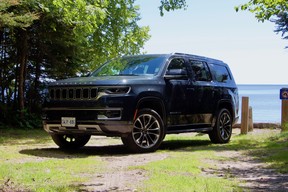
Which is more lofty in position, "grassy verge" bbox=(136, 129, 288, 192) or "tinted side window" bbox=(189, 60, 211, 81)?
"tinted side window" bbox=(189, 60, 211, 81)

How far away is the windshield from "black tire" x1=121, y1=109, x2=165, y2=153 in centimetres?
96

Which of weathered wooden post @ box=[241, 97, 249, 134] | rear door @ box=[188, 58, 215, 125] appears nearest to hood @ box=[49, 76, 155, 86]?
rear door @ box=[188, 58, 215, 125]

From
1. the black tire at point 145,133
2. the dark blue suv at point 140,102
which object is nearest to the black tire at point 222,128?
the dark blue suv at point 140,102

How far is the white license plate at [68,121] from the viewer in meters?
8.32

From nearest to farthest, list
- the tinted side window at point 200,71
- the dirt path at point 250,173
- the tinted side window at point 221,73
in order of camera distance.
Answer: the dirt path at point 250,173 < the tinted side window at point 200,71 < the tinted side window at point 221,73

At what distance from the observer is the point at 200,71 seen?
1041cm

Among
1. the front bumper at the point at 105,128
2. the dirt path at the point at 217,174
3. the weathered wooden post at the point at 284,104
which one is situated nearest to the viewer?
the dirt path at the point at 217,174

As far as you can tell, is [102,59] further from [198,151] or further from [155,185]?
[155,185]

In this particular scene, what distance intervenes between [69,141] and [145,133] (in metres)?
1.96

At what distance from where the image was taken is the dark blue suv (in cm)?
815

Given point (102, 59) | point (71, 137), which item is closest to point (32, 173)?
point (71, 137)

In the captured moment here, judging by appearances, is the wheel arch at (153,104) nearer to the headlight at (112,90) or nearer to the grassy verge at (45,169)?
the headlight at (112,90)

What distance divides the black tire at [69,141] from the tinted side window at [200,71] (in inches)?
111

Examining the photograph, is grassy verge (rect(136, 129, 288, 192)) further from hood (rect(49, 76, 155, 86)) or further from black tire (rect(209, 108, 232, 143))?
hood (rect(49, 76, 155, 86))
